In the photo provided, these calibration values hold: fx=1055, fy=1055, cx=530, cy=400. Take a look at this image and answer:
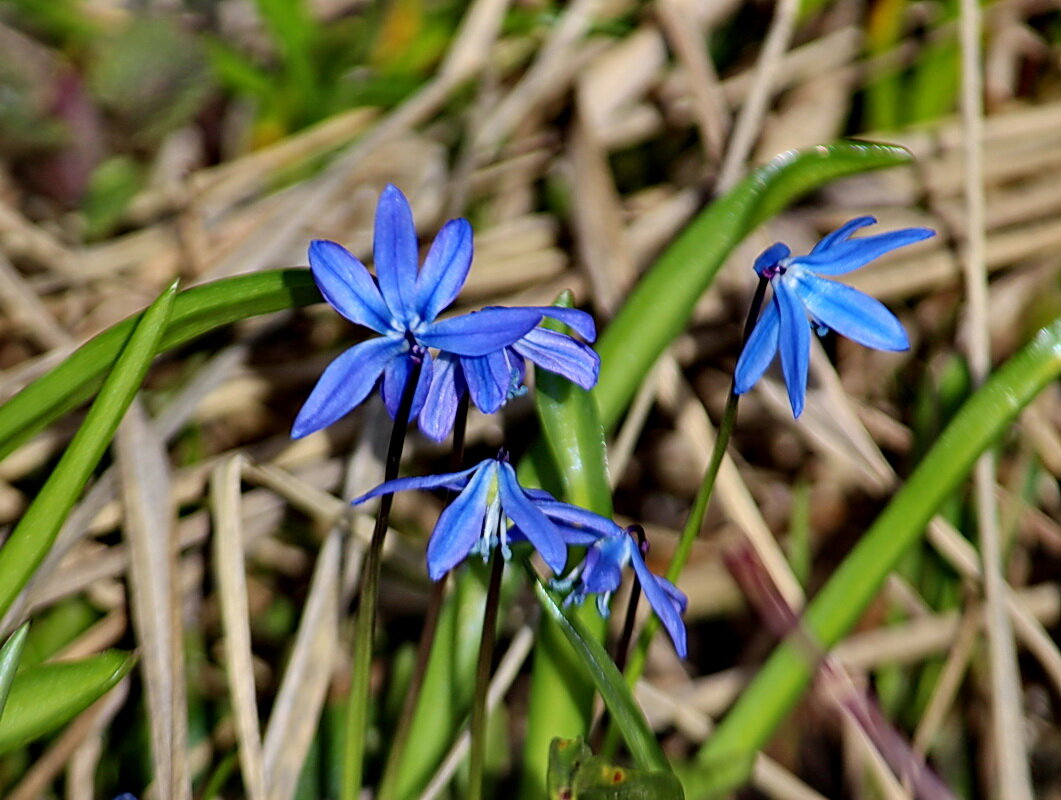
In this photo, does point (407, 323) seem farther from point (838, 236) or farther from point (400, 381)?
point (838, 236)

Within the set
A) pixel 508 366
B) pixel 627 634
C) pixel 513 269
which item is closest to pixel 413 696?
pixel 627 634

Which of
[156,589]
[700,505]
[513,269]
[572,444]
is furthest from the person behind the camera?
[513,269]

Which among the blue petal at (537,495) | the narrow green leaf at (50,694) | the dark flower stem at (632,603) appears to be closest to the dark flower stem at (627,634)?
the dark flower stem at (632,603)

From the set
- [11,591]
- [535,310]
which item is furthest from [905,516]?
[11,591]

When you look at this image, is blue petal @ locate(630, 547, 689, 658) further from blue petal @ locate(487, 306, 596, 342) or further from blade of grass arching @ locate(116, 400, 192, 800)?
blade of grass arching @ locate(116, 400, 192, 800)

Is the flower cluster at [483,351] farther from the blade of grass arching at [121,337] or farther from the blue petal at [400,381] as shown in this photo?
the blade of grass arching at [121,337]

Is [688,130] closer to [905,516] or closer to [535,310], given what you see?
[905,516]
